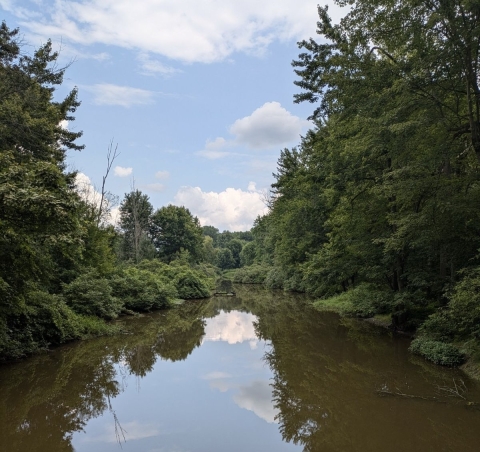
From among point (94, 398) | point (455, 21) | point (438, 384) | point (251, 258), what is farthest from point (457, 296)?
point (251, 258)

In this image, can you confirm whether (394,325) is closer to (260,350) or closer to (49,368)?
(260,350)

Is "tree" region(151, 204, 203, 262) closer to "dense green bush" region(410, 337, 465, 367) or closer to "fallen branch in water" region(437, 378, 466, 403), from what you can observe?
"dense green bush" region(410, 337, 465, 367)

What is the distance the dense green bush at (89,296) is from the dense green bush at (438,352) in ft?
40.3

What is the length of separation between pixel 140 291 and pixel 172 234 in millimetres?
33113

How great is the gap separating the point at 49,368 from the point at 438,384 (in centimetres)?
976

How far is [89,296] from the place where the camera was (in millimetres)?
15930

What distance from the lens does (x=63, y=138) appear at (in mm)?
20734

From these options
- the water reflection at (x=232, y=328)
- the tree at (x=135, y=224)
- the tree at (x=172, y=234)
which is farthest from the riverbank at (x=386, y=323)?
the tree at (x=172, y=234)

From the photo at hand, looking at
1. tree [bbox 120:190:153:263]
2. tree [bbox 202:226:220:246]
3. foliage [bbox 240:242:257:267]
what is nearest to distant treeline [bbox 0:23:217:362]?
tree [bbox 120:190:153:263]

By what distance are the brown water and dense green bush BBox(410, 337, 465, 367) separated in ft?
1.06

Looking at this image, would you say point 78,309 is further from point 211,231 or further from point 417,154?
point 211,231

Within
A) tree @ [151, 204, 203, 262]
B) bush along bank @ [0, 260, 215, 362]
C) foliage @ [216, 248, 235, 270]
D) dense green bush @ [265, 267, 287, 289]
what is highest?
tree @ [151, 204, 203, 262]

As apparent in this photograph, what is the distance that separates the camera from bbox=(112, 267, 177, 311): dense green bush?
21609 millimetres

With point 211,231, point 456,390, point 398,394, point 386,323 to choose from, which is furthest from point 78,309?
point 211,231
